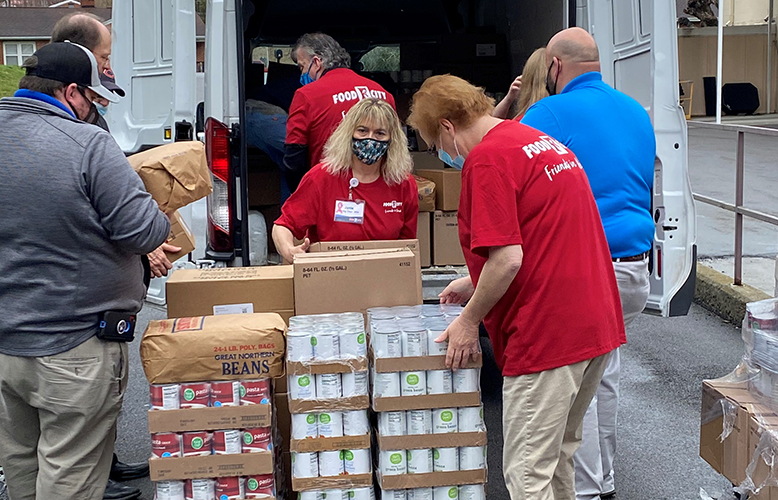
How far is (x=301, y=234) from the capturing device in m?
4.06

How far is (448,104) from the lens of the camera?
8.96 feet

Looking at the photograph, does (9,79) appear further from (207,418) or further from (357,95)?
(207,418)

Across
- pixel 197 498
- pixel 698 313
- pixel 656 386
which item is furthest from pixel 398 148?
pixel 698 313

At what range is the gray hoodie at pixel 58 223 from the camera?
8.71 feet

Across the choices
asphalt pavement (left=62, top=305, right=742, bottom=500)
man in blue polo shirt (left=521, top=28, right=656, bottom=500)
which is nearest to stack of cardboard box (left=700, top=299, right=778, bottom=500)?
man in blue polo shirt (left=521, top=28, right=656, bottom=500)

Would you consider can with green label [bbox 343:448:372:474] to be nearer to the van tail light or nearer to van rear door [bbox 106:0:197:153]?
the van tail light

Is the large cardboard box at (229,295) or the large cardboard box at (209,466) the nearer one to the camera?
the large cardboard box at (209,466)

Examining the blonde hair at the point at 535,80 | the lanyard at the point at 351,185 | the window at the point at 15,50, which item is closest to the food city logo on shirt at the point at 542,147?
the blonde hair at the point at 535,80

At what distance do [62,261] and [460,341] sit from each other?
52.3 inches

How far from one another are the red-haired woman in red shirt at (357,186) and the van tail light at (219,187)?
0.64 m

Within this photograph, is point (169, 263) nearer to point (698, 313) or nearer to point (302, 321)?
point (302, 321)

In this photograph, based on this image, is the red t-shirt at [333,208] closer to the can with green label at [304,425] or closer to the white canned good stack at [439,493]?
the can with green label at [304,425]

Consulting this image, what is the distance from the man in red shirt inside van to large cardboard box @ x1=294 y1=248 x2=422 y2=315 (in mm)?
1464

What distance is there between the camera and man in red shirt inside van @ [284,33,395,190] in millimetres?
4715
